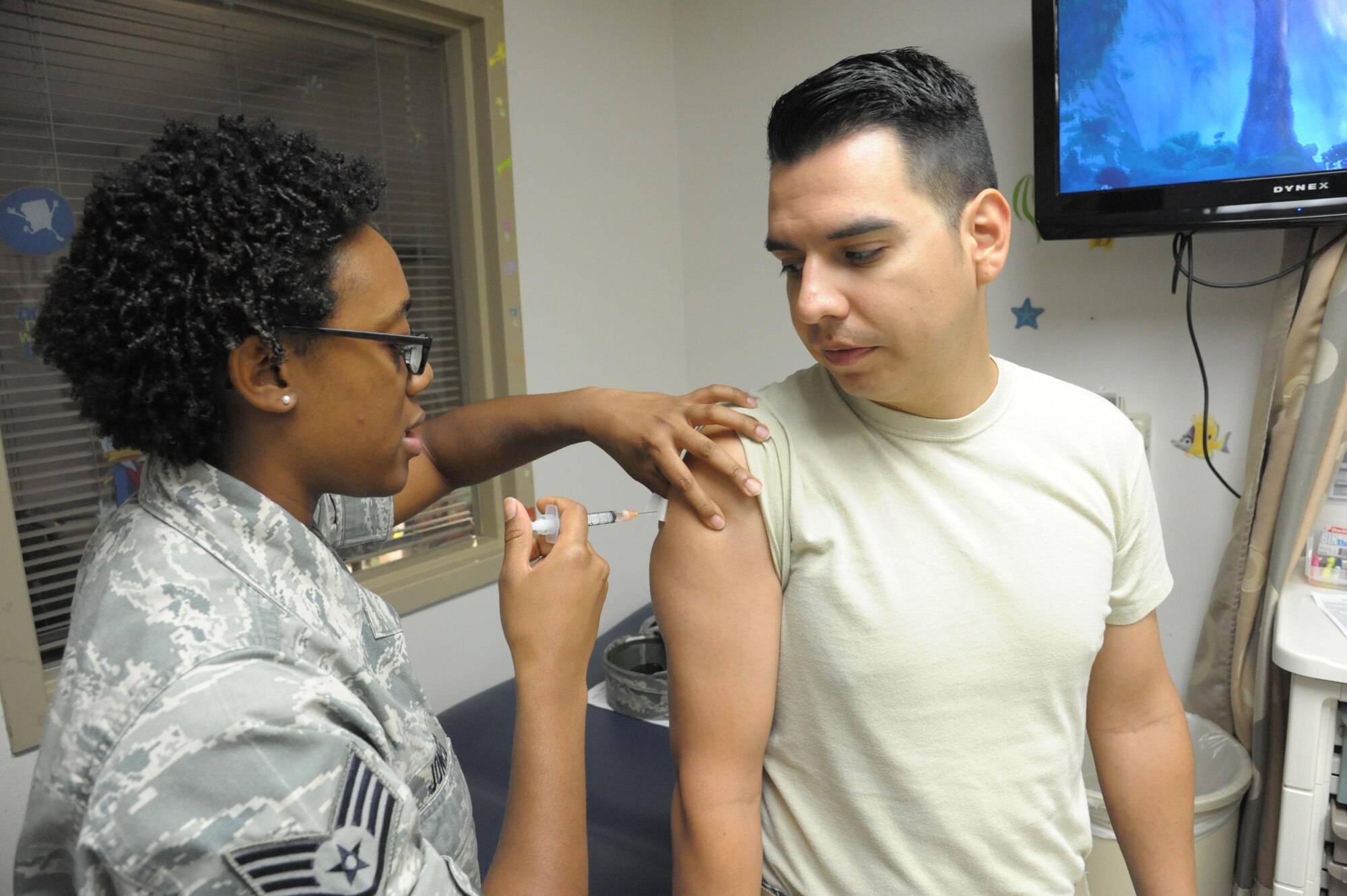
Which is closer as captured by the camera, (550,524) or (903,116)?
(903,116)

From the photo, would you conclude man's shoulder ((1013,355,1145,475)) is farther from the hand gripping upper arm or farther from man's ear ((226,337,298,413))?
man's ear ((226,337,298,413))

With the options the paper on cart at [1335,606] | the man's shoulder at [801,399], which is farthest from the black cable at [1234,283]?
the man's shoulder at [801,399]

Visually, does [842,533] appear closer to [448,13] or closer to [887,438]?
[887,438]

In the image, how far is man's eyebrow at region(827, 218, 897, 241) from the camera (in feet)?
3.16

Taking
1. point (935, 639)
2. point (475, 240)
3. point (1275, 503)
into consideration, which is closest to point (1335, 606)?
point (1275, 503)

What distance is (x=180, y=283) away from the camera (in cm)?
81

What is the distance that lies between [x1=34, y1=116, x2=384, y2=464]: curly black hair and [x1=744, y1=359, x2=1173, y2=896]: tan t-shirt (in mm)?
567

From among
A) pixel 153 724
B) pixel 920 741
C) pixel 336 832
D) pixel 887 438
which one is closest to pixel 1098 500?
pixel 887 438

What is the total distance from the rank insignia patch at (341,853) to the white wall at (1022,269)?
2043mm

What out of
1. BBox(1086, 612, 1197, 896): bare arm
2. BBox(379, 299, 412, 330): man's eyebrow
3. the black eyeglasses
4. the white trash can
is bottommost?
the white trash can

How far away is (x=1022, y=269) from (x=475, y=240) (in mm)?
1468

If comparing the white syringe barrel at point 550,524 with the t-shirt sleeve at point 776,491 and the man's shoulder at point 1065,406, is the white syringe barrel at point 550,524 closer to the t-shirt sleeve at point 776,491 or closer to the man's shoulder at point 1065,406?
the t-shirt sleeve at point 776,491

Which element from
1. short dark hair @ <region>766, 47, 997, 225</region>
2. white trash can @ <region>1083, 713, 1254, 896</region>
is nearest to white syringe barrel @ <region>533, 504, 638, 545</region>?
short dark hair @ <region>766, 47, 997, 225</region>

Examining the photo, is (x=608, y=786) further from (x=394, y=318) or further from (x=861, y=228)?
(x=861, y=228)
